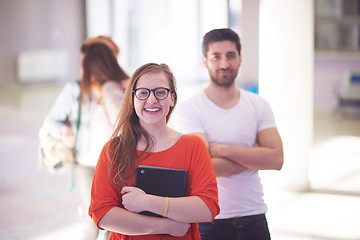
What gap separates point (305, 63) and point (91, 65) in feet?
10.2

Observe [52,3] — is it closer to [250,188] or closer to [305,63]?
[305,63]

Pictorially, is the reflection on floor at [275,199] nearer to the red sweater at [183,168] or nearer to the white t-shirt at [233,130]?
the white t-shirt at [233,130]

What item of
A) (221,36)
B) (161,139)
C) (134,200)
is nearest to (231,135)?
(221,36)

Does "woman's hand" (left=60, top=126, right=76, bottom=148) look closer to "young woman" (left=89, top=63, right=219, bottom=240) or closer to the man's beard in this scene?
the man's beard

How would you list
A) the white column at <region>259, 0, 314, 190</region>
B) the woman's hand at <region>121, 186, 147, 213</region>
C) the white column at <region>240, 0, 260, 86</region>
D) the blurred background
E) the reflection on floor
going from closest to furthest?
the woman's hand at <region>121, 186, 147, 213</region>, the reflection on floor, the blurred background, the white column at <region>259, 0, 314, 190</region>, the white column at <region>240, 0, 260, 86</region>

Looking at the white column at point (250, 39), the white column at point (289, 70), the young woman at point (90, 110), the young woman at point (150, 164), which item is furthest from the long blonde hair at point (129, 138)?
the white column at point (250, 39)

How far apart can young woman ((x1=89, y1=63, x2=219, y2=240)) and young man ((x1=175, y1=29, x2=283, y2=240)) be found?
0.50 metres

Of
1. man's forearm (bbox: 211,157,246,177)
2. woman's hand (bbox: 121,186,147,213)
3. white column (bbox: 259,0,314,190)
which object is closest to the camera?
woman's hand (bbox: 121,186,147,213)

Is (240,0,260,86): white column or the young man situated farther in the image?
(240,0,260,86): white column

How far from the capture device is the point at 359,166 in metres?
6.83

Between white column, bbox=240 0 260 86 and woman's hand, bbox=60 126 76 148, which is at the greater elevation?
white column, bbox=240 0 260 86

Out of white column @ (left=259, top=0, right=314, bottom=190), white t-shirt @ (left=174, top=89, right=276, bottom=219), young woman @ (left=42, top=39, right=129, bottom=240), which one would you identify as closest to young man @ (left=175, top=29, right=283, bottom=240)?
white t-shirt @ (left=174, top=89, right=276, bottom=219)

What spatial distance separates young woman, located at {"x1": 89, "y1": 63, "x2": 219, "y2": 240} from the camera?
1716 mm

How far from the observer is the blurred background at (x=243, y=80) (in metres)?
5.03
